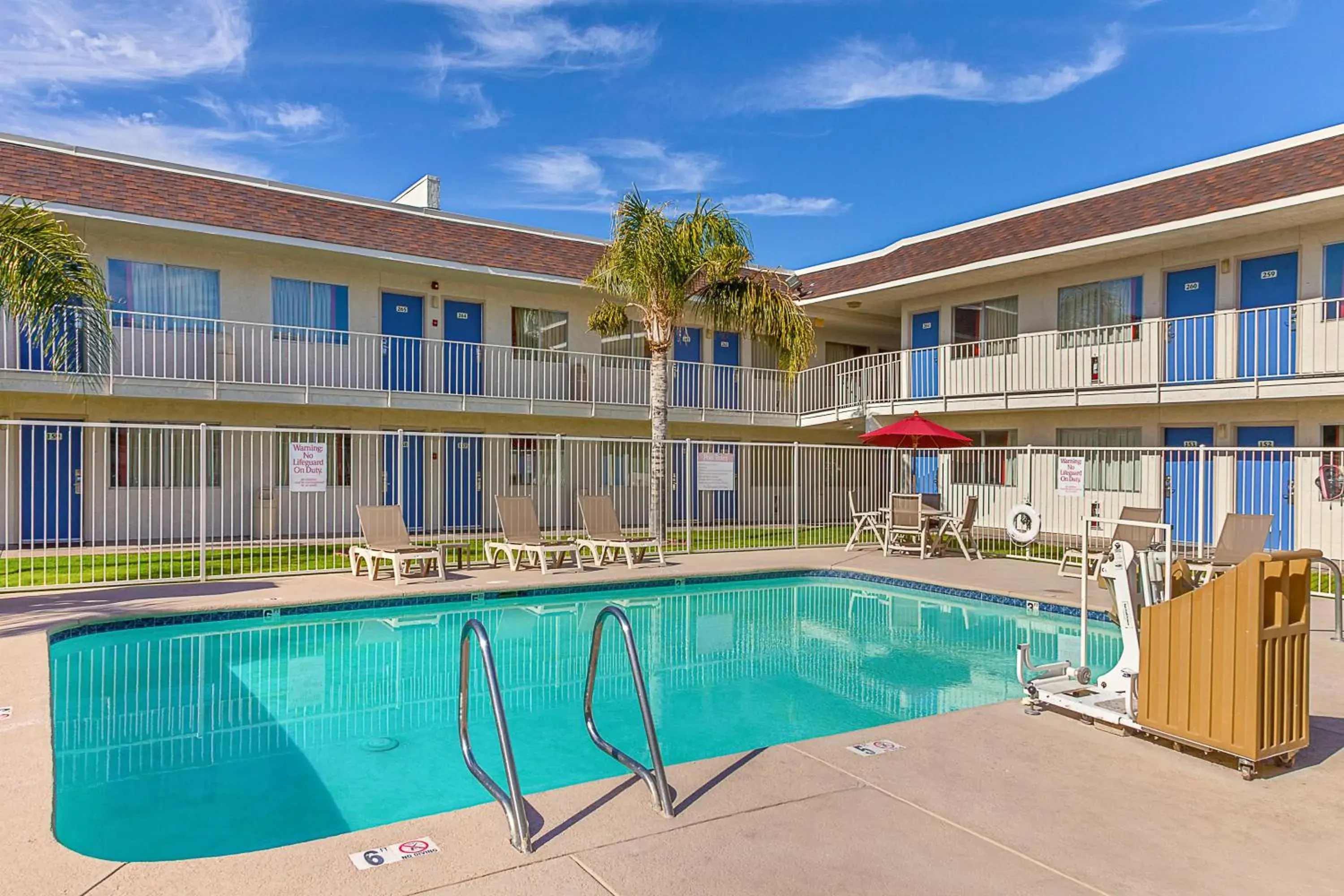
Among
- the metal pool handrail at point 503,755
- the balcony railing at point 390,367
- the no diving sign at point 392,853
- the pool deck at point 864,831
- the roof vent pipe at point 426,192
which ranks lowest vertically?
the pool deck at point 864,831

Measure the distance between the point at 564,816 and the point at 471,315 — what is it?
55.4 feet

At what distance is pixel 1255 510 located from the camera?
14.9 m

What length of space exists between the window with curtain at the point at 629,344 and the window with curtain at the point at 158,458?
8488 mm

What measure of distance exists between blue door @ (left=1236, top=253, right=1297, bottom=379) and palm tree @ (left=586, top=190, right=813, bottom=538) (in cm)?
739

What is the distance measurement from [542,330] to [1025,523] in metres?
14.2

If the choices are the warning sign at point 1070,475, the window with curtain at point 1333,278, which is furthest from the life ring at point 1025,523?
the window with curtain at point 1333,278

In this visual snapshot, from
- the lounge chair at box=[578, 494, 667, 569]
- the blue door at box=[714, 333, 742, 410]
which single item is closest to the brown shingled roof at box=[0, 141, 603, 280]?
the blue door at box=[714, 333, 742, 410]

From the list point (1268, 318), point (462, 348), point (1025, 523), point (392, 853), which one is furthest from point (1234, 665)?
point (462, 348)

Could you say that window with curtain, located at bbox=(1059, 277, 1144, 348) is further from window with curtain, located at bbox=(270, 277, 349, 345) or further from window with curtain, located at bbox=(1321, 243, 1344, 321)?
window with curtain, located at bbox=(270, 277, 349, 345)

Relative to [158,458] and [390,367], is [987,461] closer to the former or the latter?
[390,367]

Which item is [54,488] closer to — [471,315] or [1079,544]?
[471,315]

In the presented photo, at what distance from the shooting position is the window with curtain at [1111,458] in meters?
17.1

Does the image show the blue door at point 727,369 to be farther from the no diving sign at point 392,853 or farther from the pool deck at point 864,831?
the no diving sign at point 392,853

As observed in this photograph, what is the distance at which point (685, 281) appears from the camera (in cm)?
1538
